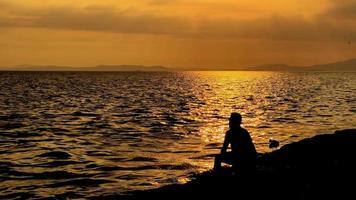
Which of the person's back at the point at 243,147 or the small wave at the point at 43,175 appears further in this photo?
the small wave at the point at 43,175

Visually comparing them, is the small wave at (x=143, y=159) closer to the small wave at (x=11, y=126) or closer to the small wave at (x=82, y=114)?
the small wave at (x=11, y=126)

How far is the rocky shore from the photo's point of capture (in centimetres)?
1393

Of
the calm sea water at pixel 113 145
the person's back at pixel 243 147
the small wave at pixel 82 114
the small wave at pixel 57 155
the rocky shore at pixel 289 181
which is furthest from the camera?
the small wave at pixel 82 114

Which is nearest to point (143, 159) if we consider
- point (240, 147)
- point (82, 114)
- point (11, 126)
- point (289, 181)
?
point (289, 181)

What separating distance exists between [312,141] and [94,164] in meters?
11.2

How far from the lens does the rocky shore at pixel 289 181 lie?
13929 mm

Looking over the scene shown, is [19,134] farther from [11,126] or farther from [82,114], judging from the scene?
[82,114]

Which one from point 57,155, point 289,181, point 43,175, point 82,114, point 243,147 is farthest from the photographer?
point 82,114

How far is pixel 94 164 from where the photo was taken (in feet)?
80.3

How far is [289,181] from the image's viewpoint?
51.0 ft

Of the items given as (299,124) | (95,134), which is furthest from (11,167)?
(299,124)

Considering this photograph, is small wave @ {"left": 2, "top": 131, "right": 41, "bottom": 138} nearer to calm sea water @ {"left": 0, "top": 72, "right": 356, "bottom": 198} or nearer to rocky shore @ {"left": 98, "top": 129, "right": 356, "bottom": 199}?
calm sea water @ {"left": 0, "top": 72, "right": 356, "bottom": 198}

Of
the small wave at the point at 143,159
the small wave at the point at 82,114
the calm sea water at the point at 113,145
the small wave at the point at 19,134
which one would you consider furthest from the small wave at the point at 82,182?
the small wave at the point at 82,114

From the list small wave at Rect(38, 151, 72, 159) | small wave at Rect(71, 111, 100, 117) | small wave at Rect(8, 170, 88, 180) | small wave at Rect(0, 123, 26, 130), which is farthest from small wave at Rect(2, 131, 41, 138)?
small wave at Rect(71, 111, 100, 117)
